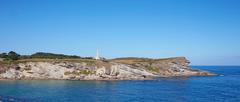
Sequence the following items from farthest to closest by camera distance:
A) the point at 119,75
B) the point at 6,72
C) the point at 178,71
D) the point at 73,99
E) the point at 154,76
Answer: the point at 178,71
the point at 154,76
the point at 119,75
the point at 6,72
the point at 73,99

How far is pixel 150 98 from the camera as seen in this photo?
6938 cm

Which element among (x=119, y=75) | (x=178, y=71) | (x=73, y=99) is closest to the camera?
(x=73, y=99)

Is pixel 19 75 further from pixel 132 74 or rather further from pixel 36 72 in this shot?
pixel 132 74

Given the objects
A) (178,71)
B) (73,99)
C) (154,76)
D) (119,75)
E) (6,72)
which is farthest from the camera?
(178,71)

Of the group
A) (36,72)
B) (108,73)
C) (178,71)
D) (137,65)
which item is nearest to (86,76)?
(108,73)

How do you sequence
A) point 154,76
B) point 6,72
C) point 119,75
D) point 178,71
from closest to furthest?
point 6,72, point 119,75, point 154,76, point 178,71

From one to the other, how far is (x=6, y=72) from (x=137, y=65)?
5261cm

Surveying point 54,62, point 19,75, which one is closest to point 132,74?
point 54,62

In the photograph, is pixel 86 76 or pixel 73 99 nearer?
pixel 73 99

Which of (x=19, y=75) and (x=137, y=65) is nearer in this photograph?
(x=19, y=75)

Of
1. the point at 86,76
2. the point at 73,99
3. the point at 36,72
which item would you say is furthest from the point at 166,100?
the point at 36,72

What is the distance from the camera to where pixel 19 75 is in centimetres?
12075

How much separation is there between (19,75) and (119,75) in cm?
3620

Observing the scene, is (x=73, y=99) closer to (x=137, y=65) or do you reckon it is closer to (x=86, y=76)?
(x=86, y=76)
